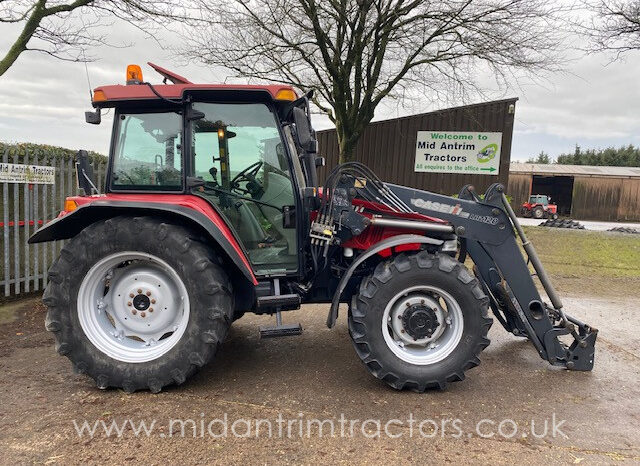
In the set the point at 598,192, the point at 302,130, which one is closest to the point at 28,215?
the point at 302,130

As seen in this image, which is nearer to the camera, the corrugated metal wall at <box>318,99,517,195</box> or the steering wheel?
the steering wheel

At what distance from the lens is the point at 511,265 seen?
365 centimetres

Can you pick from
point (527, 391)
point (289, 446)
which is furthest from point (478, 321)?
point (289, 446)

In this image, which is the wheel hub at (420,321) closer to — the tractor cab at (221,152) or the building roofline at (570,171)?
the tractor cab at (221,152)

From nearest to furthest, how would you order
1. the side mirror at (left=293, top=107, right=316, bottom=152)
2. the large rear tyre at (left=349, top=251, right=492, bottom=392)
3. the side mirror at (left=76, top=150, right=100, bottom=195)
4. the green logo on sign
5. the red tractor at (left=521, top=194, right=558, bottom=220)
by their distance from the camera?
1. the side mirror at (left=293, top=107, right=316, bottom=152)
2. the large rear tyre at (left=349, top=251, right=492, bottom=392)
3. the side mirror at (left=76, top=150, right=100, bottom=195)
4. the green logo on sign
5. the red tractor at (left=521, top=194, right=558, bottom=220)

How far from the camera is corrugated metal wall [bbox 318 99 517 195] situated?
10898 millimetres

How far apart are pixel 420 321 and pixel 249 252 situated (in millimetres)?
1472

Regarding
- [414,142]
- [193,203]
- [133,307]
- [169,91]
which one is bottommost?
[133,307]

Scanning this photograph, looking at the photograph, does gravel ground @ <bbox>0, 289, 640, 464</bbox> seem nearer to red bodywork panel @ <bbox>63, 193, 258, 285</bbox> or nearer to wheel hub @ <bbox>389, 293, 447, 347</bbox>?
wheel hub @ <bbox>389, 293, 447, 347</bbox>

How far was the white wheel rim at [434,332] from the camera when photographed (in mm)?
3354

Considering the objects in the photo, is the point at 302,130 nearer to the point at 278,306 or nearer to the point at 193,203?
the point at 193,203

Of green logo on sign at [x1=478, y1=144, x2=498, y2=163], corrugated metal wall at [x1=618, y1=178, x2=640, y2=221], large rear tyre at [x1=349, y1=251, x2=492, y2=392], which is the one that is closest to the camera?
large rear tyre at [x1=349, y1=251, x2=492, y2=392]

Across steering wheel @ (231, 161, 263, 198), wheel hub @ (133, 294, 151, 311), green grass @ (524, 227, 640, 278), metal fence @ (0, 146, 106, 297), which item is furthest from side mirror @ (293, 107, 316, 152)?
green grass @ (524, 227, 640, 278)

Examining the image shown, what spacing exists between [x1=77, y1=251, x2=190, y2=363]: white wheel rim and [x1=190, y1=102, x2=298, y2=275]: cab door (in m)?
0.67
